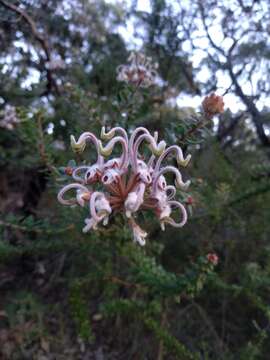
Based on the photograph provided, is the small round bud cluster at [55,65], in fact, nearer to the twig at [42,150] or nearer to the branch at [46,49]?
the branch at [46,49]

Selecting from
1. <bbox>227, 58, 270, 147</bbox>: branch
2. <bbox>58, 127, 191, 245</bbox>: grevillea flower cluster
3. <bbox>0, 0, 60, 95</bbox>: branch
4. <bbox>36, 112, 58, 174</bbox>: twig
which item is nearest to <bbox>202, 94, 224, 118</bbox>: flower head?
<bbox>58, 127, 191, 245</bbox>: grevillea flower cluster

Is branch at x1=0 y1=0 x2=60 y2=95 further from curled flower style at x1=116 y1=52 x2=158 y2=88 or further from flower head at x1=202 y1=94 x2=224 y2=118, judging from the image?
flower head at x1=202 y1=94 x2=224 y2=118

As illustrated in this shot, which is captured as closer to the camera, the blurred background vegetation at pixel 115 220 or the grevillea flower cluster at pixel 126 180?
the grevillea flower cluster at pixel 126 180

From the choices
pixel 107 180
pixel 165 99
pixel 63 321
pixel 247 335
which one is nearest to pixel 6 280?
pixel 63 321

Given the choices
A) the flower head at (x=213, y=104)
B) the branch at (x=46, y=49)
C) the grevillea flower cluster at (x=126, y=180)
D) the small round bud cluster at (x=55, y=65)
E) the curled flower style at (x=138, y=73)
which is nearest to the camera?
the grevillea flower cluster at (x=126, y=180)

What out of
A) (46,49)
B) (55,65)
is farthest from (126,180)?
(55,65)

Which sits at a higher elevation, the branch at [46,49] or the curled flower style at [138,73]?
the branch at [46,49]

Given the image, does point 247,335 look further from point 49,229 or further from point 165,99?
point 165,99

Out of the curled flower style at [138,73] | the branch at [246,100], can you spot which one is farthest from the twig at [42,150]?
the branch at [246,100]

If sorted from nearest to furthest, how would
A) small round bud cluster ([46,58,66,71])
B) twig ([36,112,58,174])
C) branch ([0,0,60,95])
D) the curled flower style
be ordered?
twig ([36,112,58,174])
the curled flower style
branch ([0,0,60,95])
small round bud cluster ([46,58,66,71])
